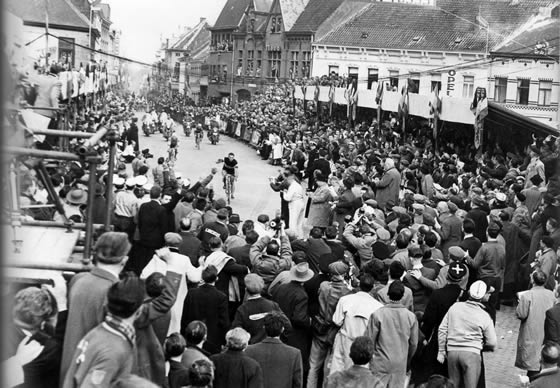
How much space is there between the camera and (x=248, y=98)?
264 feet

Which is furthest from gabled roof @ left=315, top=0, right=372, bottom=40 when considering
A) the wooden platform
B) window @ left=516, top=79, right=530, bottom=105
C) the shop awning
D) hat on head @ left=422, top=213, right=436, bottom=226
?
the wooden platform

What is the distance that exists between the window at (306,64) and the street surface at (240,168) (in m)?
15.0

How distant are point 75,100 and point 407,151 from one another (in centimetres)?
950

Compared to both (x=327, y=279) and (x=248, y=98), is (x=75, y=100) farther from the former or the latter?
(x=248, y=98)

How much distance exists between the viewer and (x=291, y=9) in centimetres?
7412

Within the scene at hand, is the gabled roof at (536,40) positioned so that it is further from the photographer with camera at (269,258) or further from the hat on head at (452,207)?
the photographer with camera at (269,258)

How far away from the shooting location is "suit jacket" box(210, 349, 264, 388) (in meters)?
6.81

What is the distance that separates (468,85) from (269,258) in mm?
40721

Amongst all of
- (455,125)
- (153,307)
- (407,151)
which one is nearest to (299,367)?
(153,307)

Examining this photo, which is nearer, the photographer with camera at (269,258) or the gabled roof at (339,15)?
the photographer with camera at (269,258)

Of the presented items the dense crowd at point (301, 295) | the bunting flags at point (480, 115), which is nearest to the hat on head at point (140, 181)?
the dense crowd at point (301, 295)

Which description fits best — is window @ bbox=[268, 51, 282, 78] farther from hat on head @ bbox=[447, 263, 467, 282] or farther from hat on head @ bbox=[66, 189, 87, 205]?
hat on head @ bbox=[447, 263, 467, 282]

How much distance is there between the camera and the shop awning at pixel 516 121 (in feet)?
66.7

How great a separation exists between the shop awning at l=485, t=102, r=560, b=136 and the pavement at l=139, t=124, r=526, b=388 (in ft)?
20.5
